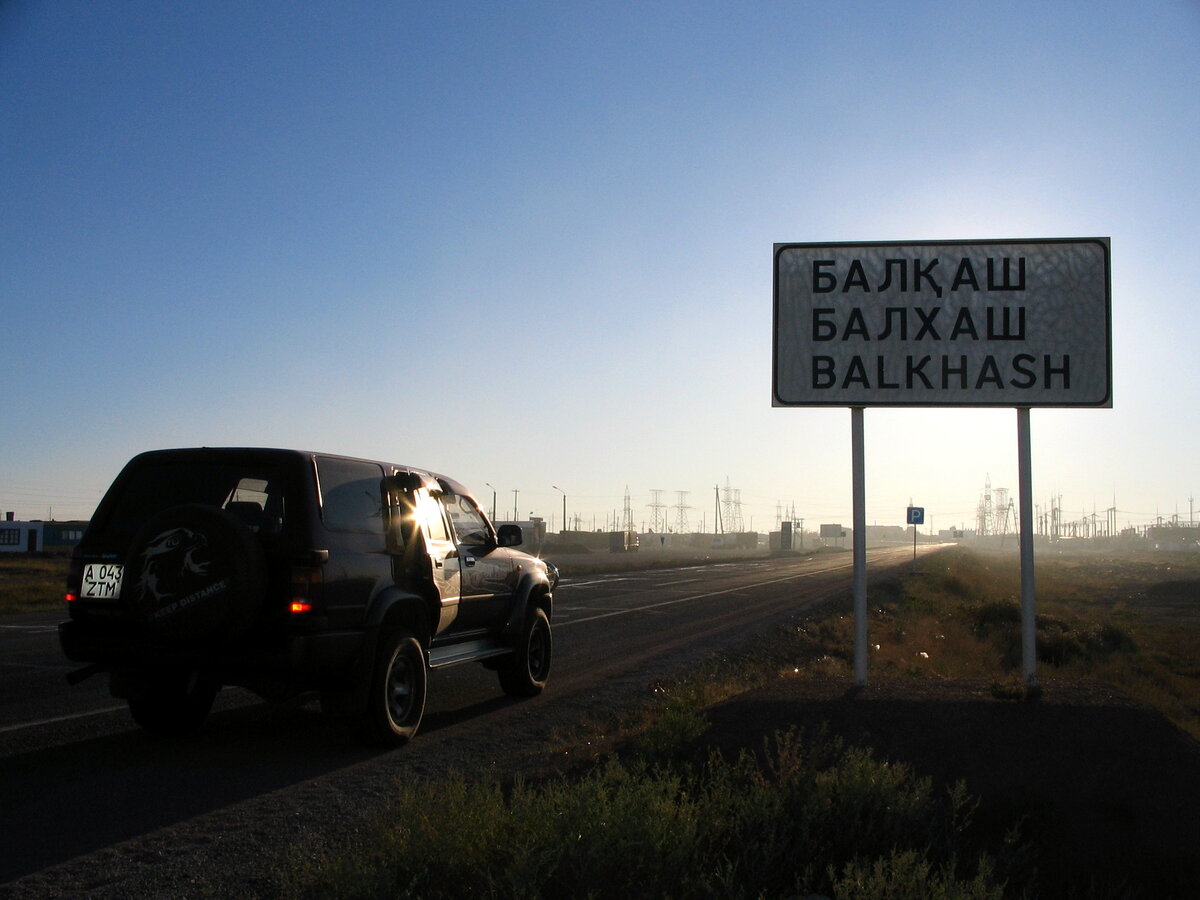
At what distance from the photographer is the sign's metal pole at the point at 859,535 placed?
8.68m

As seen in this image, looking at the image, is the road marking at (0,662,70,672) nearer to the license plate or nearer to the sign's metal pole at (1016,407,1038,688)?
the license plate

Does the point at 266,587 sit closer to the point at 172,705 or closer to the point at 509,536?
the point at 172,705

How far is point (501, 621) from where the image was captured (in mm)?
9430

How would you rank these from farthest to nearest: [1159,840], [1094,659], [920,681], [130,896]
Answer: [1094,659], [920,681], [1159,840], [130,896]

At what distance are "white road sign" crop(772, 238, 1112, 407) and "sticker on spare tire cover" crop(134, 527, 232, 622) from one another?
17.5ft

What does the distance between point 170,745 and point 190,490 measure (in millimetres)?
1958

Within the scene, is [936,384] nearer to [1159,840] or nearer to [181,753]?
[1159,840]

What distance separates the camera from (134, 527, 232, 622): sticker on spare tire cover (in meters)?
6.22

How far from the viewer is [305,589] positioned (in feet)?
21.2

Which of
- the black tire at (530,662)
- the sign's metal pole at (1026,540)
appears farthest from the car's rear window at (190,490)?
the sign's metal pole at (1026,540)

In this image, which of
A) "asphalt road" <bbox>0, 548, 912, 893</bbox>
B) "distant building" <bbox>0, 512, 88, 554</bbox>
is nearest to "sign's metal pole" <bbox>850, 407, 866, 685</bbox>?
"asphalt road" <bbox>0, 548, 912, 893</bbox>

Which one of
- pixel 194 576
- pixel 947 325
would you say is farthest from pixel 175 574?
pixel 947 325

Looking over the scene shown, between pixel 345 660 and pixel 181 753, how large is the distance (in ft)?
5.03

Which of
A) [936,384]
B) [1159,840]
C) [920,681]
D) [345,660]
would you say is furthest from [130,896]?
[936,384]
